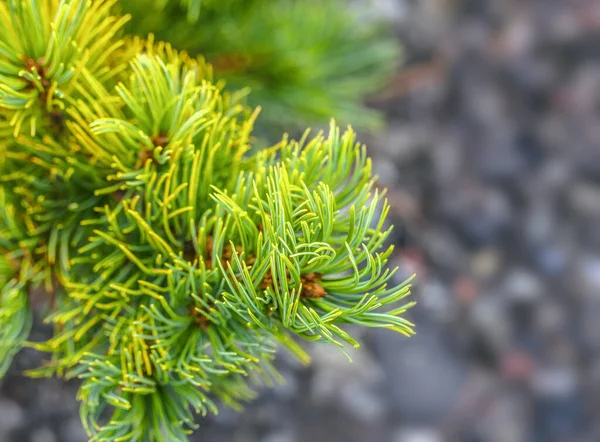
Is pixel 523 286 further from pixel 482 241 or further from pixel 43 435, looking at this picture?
pixel 43 435

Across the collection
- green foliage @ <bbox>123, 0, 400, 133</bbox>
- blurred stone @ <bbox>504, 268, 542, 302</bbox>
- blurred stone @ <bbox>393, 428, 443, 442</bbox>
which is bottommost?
blurred stone @ <bbox>393, 428, 443, 442</bbox>

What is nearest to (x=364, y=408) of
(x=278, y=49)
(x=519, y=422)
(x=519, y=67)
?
(x=519, y=422)

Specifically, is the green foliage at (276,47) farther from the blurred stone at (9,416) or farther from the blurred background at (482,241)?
the blurred stone at (9,416)

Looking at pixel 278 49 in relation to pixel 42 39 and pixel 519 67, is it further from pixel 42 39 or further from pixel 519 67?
pixel 519 67

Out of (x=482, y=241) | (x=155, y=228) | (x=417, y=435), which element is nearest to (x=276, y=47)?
(x=155, y=228)

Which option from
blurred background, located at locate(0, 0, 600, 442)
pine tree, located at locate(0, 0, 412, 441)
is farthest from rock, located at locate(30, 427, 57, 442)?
pine tree, located at locate(0, 0, 412, 441)

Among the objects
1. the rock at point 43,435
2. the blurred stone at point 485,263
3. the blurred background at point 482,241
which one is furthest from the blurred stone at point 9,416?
the blurred stone at point 485,263

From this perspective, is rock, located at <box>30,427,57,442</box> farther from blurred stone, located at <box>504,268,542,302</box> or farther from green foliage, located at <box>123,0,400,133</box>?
blurred stone, located at <box>504,268,542,302</box>
